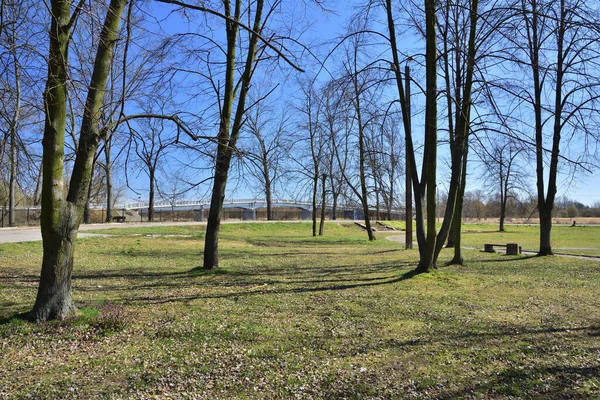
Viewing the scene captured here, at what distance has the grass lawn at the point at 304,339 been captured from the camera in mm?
4043

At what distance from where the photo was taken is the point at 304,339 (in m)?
5.46

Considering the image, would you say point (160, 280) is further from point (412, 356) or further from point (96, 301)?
point (412, 356)

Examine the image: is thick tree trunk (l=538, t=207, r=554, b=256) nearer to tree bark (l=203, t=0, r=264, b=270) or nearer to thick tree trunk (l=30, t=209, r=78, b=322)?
tree bark (l=203, t=0, r=264, b=270)

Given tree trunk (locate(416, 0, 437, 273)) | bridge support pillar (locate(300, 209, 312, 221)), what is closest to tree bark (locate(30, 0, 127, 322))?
tree trunk (locate(416, 0, 437, 273))

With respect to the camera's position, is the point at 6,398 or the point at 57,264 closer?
the point at 6,398

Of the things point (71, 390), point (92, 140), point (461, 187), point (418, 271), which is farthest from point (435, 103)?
point (71, 390)

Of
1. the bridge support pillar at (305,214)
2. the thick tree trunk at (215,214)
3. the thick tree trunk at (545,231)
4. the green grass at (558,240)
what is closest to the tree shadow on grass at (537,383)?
the thick tree trunk at (215,214)

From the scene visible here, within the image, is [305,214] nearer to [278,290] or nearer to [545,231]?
[545,231]

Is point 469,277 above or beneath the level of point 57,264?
beneath

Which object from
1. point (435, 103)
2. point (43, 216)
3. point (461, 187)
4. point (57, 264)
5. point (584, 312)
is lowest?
point (584, 312)

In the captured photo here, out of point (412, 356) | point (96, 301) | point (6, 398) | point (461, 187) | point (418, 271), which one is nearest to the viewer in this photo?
point (6, 398)

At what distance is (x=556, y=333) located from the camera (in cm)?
589

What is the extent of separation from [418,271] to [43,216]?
26.9 feet

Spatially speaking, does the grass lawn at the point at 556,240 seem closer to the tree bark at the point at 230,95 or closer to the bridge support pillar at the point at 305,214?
the tree bark at the point at 230,95
